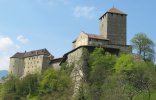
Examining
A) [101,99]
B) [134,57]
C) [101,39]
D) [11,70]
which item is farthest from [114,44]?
[11,70]

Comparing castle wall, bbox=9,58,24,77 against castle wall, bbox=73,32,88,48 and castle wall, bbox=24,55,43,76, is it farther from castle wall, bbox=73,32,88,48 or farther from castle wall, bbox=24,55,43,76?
castle wall, bbox=73,32,88,48

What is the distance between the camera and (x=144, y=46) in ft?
233

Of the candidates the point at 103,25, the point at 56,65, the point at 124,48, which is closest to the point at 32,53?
the point at 56,65

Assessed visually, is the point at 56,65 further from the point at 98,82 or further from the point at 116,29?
the point at 98,82

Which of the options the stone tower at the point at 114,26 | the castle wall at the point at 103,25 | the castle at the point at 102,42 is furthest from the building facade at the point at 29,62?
the stone tower at the point at 114,26

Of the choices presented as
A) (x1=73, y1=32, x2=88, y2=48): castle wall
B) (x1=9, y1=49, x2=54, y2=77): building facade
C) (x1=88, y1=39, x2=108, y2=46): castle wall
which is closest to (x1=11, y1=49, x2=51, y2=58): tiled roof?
(x1=9, y1=49, x2=54, y2=77): building facade

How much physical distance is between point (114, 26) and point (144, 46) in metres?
6.81

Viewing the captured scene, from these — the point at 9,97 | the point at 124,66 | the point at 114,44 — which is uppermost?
the point at 114,44

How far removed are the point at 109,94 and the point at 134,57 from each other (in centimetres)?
1561

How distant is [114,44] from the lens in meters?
70.7

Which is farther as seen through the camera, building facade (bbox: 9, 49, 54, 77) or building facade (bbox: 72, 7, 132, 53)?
building facade (bbox: 9, 49, 54, 77)

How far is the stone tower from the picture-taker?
71.8 metres

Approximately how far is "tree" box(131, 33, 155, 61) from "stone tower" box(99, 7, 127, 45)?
2.22 m

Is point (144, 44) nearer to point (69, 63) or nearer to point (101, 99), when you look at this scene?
point (69, 63)
